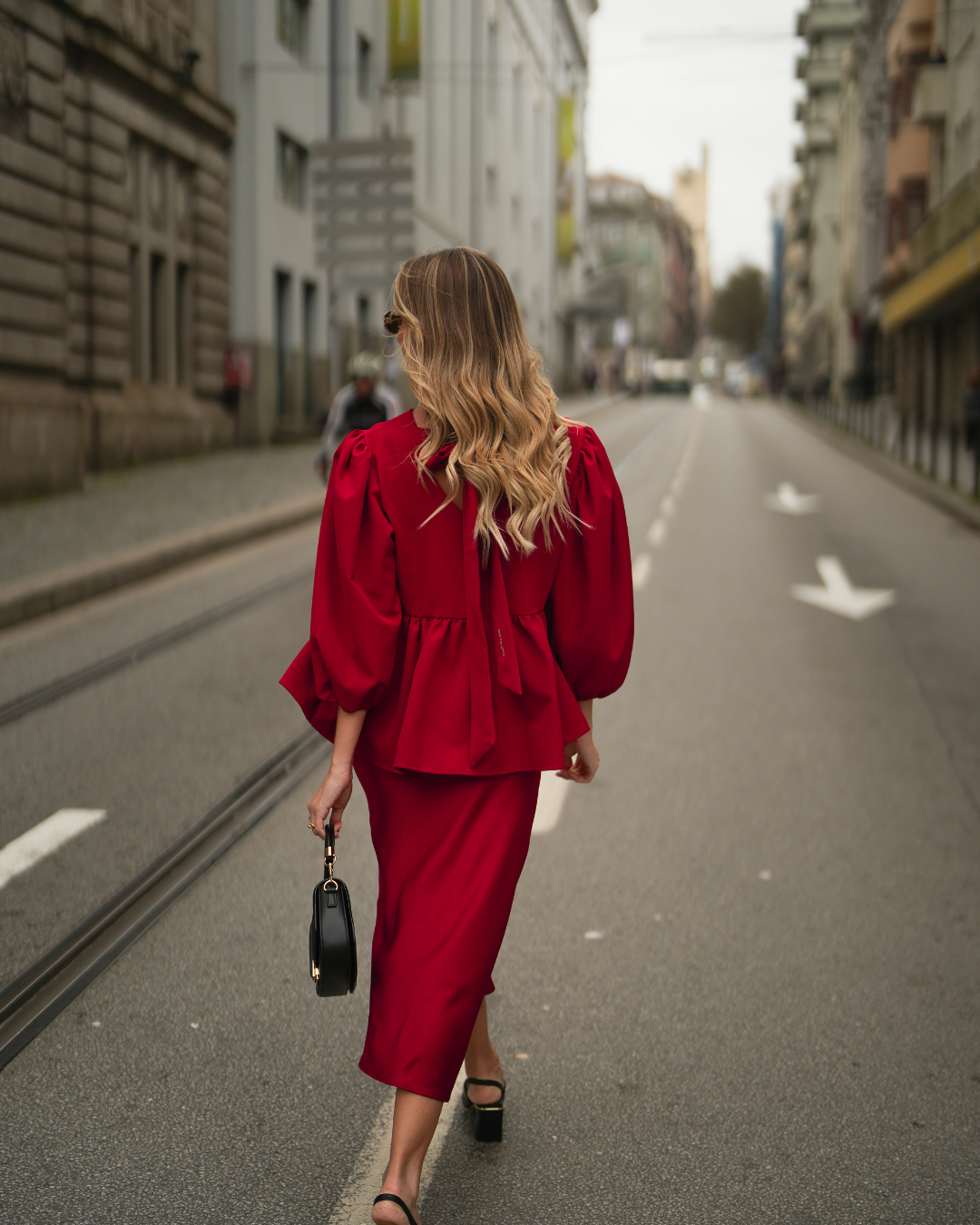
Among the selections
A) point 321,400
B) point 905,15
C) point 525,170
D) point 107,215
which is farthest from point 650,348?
point 107,215

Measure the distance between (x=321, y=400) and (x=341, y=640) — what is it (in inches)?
1080

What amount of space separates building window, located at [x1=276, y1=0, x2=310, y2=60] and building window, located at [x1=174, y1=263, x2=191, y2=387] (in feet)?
18.9

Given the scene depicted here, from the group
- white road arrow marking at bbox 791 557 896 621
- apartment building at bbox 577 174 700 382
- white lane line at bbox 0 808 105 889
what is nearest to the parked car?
apartment building at bbox 577 174 700 382

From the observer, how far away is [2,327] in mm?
15000

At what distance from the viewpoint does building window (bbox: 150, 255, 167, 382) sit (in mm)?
21766

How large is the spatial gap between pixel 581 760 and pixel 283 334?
1018 inches

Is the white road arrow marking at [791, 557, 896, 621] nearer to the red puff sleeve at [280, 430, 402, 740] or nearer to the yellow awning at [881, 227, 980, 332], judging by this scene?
the red puff sleeve at [280, 430, 402, 740]

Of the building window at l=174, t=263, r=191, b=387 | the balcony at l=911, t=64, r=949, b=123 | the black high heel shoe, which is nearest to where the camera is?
the black high heel shoe

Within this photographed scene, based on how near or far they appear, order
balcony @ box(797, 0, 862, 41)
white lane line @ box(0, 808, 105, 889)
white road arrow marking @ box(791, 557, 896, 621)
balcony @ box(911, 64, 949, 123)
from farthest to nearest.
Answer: balcony @ box(797, 0, 862, 41) < balcony @ box(911, 64, 949, 123) < white road arrow marking @ box(791, 557, 896, 621) < white lane line @ box(0, 808, 105, 889)

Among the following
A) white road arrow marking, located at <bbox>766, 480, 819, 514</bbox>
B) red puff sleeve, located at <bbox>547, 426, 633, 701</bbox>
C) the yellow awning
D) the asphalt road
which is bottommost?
the asphalt road

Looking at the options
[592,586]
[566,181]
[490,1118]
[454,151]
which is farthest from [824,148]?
[490,1118]

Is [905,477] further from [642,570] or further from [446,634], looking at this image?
[446,634]

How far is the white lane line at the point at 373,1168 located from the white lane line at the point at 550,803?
6.91 ft

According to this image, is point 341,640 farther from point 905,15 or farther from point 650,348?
point 650,348
